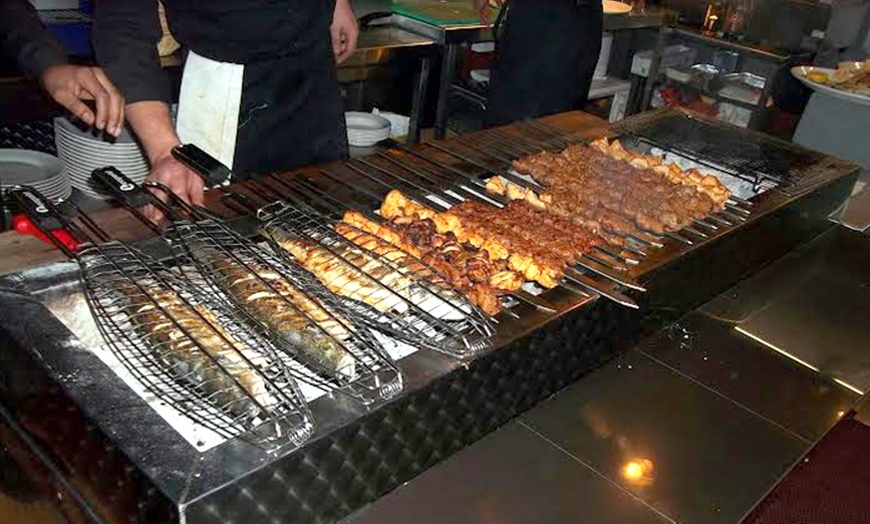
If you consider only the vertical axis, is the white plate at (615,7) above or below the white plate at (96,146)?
above

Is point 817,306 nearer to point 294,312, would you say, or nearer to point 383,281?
point 383,281

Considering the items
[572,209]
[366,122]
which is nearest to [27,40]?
[572,209]

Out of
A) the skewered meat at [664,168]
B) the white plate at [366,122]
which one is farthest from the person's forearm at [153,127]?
the white plate at [366,122]

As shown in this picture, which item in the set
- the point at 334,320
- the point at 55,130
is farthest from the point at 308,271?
the point at 55,130

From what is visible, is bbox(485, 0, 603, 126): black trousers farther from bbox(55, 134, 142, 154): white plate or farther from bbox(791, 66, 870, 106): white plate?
bbox(55, 134, 142, 154): white plate

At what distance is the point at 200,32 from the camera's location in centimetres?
296

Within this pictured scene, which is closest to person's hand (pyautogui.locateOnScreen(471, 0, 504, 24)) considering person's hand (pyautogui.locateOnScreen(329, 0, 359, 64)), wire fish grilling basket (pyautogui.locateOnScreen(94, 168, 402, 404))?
person's hand (pyautogui.locateOnScreen(329, 0, 359, 64))

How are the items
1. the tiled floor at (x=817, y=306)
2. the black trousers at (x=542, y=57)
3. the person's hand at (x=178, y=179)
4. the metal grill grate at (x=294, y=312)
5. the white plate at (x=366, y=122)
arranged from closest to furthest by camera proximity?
the metal grill grate at (x=294, y=312) → the person's hand at (x=178, y=179) → the tiled floor at (x=817, y=306) → the black trousers at (x=542, y=57) → the white plate at (x=366, y=122)

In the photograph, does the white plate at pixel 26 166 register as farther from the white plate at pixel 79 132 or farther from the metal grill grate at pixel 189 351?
the metal grill grate at pixel 189 351

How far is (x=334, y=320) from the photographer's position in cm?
160

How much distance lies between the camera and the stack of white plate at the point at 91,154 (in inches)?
137

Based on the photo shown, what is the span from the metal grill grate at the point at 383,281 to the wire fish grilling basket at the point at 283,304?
7 centimetres

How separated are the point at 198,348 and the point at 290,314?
0.75ft

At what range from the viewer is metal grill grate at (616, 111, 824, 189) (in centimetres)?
318
